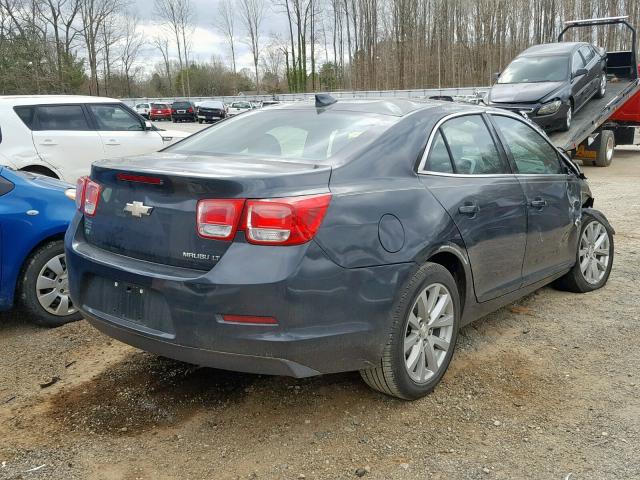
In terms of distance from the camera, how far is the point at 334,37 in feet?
190

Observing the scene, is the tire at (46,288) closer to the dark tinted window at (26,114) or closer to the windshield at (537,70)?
the dark tinted window at (26,114)

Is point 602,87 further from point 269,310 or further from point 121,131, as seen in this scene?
point 269,310

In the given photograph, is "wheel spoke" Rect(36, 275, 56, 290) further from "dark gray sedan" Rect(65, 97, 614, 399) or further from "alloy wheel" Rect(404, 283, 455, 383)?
"alloy wheel" Rect(404, 283, 455, 383)

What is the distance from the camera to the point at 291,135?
3.46m

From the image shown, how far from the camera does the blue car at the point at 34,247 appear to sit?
4.15 meters

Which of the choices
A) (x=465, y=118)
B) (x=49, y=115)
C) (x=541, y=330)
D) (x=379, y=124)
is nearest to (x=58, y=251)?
(x=379, y=124)

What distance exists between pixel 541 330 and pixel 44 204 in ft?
12.2

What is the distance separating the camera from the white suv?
8398 mm

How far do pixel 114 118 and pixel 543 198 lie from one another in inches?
302

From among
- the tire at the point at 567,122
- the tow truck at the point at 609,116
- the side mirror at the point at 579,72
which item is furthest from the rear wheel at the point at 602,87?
the tire at the point at 567,122

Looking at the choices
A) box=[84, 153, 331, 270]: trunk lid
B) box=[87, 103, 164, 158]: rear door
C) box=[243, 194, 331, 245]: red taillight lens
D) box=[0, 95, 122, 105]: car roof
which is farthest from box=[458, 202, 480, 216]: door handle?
box=[0, 95, 122, 105]: car roof

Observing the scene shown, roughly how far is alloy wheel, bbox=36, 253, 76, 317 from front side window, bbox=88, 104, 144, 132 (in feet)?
18.5

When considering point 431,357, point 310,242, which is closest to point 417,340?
point 431,357

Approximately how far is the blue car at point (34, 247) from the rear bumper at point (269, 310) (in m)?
1.68
